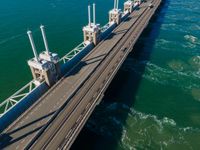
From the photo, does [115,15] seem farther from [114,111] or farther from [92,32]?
[114,111]

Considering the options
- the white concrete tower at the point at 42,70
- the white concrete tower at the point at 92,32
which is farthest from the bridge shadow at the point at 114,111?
the white concrete tower at the point at 92,32

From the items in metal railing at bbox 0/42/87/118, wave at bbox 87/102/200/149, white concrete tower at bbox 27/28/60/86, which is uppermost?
white concrete tower at bbox 27/28/60/86

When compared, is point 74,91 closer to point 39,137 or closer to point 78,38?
point 39,137

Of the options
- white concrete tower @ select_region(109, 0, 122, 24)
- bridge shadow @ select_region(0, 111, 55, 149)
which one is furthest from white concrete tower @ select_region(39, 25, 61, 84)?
white concrete tower @ select_region(109, 0, 122, 24)

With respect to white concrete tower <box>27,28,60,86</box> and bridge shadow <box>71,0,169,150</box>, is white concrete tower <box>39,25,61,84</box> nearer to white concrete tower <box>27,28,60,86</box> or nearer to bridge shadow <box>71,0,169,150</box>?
white concrete tower <box>27,28,60,86</box>

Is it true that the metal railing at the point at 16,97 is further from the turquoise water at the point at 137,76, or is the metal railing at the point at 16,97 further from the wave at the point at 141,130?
the wave at the point at 141,130

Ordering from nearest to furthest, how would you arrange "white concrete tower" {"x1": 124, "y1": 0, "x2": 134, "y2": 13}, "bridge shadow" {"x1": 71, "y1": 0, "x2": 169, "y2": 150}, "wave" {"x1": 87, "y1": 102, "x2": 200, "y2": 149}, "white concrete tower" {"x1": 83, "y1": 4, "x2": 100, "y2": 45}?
"bridge shadow" {"x1": 71, "y1": 0, "x2": 169, "y2": 150} < "wave" {"x1": 87, "y1": 102, "x2": 200, "y2": 149} < "white concrete tower" {"x1": 83, "y1": 4, "x2": 100, "y2": 45} < "white concrete tower" {"x1": 124, "y1": 0, "x2": 134, "y2": 13}
